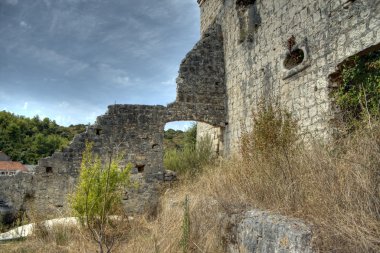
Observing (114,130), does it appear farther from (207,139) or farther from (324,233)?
(324,233)

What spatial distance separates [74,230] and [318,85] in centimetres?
530

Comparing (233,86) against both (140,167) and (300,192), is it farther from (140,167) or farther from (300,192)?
(300,192)

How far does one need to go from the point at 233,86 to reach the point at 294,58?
2.61m

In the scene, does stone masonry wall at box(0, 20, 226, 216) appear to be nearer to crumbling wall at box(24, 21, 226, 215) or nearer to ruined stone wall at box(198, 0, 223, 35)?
crumbling wall at box(24, 21, 226, 215)

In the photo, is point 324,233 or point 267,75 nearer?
point 324,233

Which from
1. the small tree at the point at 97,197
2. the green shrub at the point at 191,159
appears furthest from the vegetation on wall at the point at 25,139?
the small tree at the point at 97,197

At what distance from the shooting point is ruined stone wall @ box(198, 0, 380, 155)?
5.68 m

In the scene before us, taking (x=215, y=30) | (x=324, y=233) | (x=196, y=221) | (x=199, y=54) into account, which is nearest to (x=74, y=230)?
(x=196, y=221)

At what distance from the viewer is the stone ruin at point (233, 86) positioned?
6086 millimetres

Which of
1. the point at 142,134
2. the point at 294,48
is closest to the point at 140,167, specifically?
the point at 142,134

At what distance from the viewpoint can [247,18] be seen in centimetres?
893

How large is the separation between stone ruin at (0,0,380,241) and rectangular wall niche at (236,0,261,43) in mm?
26

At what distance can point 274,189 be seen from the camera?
12.5ft

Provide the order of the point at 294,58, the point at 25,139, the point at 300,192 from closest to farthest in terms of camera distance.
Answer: the point at 300,192 < the point at 294,58 < the point at 25,139
